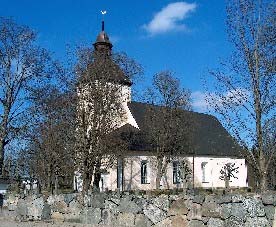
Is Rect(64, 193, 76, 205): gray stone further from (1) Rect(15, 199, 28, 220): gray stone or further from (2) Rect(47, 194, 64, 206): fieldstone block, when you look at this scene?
(1) Rect(15, 199, 28, 220): gray stone

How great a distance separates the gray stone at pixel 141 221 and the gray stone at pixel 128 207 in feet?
0.58

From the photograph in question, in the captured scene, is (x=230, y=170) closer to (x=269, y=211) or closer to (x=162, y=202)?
(x=162, y=202)

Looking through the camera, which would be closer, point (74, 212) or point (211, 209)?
point (211, 209)

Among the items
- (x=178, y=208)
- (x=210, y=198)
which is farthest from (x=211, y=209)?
(x=178, y=208)

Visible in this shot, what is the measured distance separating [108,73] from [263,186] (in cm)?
988

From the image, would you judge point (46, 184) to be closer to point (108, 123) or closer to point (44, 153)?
point (44, 153)

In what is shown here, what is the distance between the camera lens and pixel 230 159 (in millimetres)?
53219

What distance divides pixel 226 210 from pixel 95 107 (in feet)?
31.8

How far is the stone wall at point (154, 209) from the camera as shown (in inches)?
440

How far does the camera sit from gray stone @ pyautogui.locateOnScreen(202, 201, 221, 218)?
1189cm

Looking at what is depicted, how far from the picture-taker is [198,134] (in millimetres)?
51781

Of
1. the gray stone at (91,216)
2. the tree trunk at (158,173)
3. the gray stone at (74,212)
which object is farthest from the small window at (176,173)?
the gray stone at (91,216)

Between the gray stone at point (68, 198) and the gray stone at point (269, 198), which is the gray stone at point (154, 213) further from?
the gray stone at point (68, 198)

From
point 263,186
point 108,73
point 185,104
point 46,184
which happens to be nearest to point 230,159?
point 185,104
